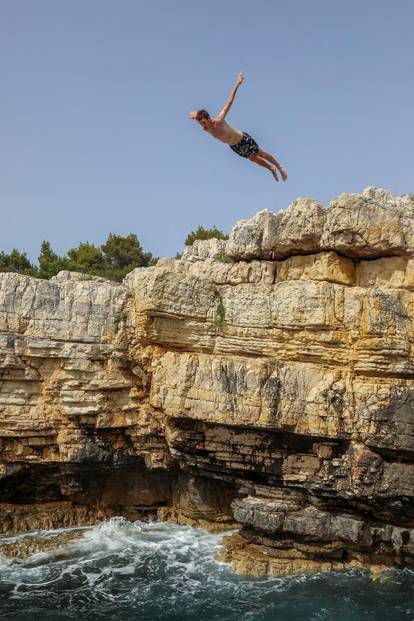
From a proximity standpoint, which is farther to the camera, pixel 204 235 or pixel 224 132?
pixel 204 235

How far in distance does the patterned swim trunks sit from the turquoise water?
13096mm

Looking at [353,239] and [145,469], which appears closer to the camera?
[353,239]

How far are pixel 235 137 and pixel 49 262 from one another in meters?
22.3

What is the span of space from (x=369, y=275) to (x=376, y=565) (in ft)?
32.0

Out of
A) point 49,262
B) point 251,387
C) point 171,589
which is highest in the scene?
point 49,262

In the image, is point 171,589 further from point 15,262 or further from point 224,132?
point 15,262

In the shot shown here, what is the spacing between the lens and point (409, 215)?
17406 millimetres

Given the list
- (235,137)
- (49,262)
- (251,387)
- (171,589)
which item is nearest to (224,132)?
(235,137)

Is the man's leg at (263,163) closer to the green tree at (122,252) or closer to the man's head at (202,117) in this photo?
the man's head at (202,117)

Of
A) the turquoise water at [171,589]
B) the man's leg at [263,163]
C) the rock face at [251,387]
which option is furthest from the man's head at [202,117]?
the turquoise water at [171,589]

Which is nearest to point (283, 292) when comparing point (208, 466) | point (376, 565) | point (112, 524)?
point (208, 466)

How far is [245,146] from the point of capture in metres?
14.5

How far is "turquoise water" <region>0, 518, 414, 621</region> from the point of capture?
15500 millimetres

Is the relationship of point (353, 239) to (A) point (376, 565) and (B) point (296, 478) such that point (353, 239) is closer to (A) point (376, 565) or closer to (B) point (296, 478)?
(B) point (296, 478)
